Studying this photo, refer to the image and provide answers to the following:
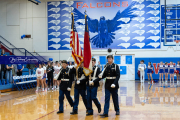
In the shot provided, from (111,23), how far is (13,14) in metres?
10.7

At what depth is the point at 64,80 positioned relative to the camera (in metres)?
7.27

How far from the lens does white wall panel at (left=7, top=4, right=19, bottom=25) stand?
2311 centimetres

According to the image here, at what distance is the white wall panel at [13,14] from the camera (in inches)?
910

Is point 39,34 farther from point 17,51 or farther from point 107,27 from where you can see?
point 107,27

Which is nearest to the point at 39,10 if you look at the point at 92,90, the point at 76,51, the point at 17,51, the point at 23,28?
the point at 23,28

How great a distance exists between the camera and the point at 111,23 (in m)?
22.1

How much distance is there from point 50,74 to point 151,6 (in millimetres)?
13170

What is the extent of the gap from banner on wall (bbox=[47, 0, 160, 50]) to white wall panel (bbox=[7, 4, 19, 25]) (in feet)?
11.4

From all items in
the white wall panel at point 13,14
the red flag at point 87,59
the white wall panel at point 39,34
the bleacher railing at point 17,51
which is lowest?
the red flag at point 87,59

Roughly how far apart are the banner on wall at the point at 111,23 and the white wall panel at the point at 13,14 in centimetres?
348

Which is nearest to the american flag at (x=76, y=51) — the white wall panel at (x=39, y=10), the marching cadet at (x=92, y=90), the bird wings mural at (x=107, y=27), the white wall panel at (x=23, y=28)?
the marching cadet at (x=92, y=90)

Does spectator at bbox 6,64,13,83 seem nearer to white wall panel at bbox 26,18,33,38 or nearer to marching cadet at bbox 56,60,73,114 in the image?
marching cadet at bbox 56,60,73,114

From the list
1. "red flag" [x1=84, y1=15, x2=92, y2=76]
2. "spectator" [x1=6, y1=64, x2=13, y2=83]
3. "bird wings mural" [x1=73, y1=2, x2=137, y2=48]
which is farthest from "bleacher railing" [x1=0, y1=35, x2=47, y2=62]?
"red flag" [x1=84, y1=15, x2=92, y2=76]

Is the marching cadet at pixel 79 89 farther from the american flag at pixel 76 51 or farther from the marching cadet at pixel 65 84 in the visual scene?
the american flag at pixel 76 51
